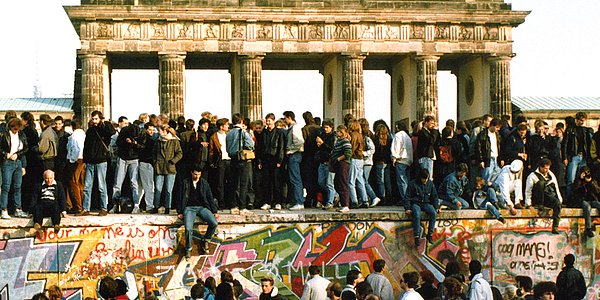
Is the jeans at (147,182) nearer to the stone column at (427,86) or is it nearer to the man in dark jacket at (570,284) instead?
the man in dark jacket at (570,284)

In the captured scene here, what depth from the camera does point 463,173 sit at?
22312 millimetres

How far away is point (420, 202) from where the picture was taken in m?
21.7

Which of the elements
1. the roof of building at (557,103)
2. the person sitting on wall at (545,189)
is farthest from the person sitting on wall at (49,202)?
the roof of building at (557,103)

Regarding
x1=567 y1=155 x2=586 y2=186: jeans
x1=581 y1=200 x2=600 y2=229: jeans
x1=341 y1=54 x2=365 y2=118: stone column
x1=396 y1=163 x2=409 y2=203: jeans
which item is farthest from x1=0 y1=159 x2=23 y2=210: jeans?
Answer: x1=341 y1=54 x2=365 y2=118: stone column

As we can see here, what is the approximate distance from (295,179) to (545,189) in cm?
582

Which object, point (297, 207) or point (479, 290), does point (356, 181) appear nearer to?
point (297, 207)

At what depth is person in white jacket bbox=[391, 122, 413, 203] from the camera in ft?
77.3

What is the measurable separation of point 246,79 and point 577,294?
34.5 metres

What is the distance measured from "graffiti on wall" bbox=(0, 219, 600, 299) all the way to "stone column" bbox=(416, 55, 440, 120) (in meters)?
29.1

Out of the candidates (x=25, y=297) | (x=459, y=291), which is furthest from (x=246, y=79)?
(x=459, y=291)

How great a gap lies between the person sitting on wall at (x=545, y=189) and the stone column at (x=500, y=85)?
29.7 m

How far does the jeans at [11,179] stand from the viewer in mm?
20984

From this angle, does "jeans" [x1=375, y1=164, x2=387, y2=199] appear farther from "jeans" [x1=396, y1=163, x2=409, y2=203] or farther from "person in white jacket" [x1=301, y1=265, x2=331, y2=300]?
"person in white jacket" [x1=301, y1=265, x2=331, y2=300]

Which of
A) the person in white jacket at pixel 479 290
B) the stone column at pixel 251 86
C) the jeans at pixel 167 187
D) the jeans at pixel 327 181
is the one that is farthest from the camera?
the stone column at pixel 251 86
